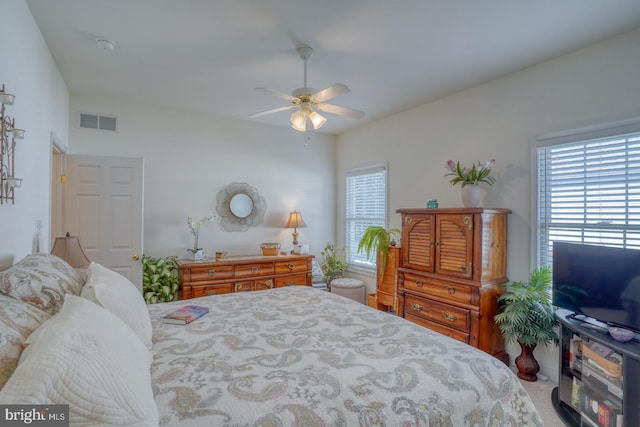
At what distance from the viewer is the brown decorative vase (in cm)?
270

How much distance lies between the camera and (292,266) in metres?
4.33

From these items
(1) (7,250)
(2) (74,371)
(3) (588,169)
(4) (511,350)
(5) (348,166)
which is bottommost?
(4) (511,350)

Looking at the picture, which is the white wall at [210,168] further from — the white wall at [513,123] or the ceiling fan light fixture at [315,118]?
the ceiling fan light fixture at [315,118]

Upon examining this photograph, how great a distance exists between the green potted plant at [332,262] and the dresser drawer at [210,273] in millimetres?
1577

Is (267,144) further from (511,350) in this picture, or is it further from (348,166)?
(511,350)

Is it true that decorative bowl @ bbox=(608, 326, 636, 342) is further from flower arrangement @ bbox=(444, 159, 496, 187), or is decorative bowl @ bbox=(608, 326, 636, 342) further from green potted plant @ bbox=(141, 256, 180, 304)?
green potted plant @ bbox=(141, 256, 180, 304)

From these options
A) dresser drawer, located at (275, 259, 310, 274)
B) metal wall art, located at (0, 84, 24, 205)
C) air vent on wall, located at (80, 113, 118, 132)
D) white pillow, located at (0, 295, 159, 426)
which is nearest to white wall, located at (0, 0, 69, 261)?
metal wall art, located at (0, 84, 24, 205)

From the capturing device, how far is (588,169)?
2537 millimetres

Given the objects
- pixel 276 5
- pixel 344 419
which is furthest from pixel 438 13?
pixel 344 419

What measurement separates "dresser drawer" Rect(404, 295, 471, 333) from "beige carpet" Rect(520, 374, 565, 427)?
0.62 metres

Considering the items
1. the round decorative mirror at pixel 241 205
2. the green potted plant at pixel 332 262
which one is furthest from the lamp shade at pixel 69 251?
the green potted plant at pixel 332 262

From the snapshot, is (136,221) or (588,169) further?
(136,221)

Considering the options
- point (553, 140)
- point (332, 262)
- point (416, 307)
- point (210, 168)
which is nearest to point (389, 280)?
point (416, 307)

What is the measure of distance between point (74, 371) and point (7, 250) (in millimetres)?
1472
